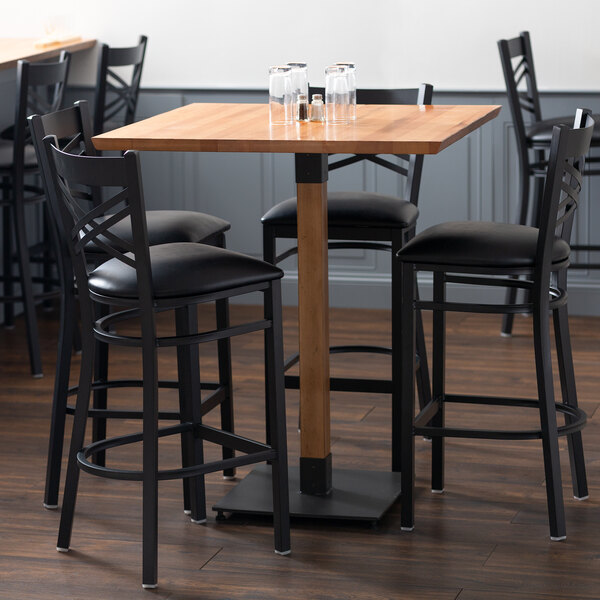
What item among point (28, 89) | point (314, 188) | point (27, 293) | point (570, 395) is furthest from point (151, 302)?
point (27, 293)

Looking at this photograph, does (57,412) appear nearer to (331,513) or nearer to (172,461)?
(172,461)

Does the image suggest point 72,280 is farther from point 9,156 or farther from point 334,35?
point 334,35

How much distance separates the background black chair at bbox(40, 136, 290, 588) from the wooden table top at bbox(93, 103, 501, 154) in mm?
211

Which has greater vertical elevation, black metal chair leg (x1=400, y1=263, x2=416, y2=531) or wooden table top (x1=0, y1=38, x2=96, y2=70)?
wooden table top (x1=0, y1=38, x2=96, y2=70)

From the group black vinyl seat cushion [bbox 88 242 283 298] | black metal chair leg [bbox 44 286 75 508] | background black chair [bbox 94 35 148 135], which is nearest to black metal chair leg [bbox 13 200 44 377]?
background black chair [bbox 94 35 148 135]

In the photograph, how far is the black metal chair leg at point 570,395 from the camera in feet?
10.5

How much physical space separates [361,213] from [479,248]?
0.50 meters

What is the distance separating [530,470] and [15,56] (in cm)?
267

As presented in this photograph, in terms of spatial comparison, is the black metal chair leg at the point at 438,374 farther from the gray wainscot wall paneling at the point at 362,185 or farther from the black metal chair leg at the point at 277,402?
the gray wainscot wall paneling at the point at 362,185

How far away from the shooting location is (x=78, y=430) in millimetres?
2859

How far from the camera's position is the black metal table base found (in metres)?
3.07

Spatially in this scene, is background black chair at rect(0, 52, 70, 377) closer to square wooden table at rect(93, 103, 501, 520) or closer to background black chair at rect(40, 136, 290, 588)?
square wooden table at rect(93, 103, 501, 520)

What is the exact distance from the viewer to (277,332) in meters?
2.83

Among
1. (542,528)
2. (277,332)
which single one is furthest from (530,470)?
(277,332)
